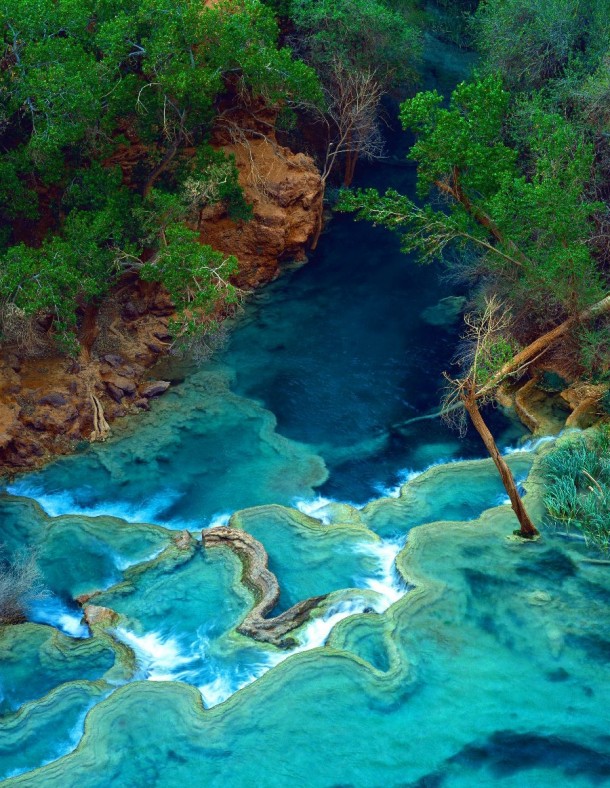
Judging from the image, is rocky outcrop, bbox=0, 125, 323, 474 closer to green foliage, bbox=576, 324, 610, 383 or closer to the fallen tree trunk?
the fallen tree trunk

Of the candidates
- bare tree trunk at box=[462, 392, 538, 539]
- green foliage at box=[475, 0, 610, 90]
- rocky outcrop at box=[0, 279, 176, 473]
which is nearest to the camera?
bare tree trunk at box=[462, 392, 538, 539]

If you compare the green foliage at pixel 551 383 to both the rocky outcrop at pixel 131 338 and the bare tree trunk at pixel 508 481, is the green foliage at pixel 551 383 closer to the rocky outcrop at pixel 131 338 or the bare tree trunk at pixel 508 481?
the bare tree trunk at pixel 508 481

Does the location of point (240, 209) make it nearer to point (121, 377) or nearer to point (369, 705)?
point (121, 377)

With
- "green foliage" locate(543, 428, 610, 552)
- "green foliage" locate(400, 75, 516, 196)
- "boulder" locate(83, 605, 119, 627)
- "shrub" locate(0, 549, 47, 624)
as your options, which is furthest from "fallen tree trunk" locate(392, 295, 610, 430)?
"shrub" locate(0, 549, 47, 624)

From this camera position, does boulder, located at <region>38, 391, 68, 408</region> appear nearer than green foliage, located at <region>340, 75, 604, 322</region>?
No

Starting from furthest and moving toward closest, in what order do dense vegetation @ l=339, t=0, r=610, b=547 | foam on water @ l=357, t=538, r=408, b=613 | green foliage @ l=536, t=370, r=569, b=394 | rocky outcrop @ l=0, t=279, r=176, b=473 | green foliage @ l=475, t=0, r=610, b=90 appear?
green foliage @ l=475, t=0, r=610, b=90 → green foliage @ l=536, t=370, r=569, b=394 → rocky outcrop @ l=0, t=279, r=176, b=473 → dense vegetation @ l=339, t=0, r=610, b=547 → foam on water @ l=357, t=538, r=408, b=613

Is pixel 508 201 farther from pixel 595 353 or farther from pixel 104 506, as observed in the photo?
pixel 104 506

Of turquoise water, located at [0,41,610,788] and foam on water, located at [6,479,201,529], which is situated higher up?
turquoise water, located at [0,41,610,788]
